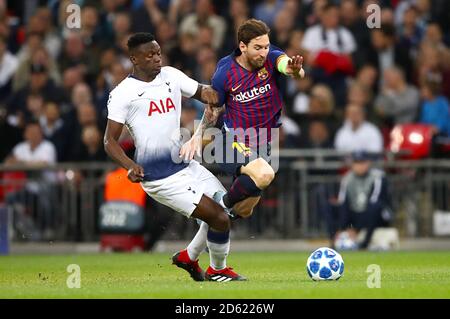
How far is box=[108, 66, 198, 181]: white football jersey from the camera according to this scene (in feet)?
40.5

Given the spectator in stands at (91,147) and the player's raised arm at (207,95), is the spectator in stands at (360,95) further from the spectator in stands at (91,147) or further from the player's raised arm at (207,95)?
the player's raised arm at (207,95)

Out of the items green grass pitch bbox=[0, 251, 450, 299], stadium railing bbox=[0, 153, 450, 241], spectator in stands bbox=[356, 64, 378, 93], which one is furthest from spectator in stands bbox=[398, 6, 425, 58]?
green grass pitch bbox=[0, 251, 450, 299]

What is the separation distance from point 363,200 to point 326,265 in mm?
7566

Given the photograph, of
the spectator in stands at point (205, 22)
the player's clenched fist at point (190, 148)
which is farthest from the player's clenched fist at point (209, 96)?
the spectator in stands at point (205, 22)

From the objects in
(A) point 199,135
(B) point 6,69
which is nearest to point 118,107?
(A) point 199,135

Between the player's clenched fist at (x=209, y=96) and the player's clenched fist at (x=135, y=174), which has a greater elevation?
the player's clenched fist at (x=209, y=96)

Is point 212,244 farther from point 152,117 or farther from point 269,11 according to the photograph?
point 269,11

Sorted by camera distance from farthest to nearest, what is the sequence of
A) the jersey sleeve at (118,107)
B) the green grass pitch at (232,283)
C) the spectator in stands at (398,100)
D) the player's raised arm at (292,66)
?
the spectator in stands at (398,100), the jersey sleeve at (118,107), the player's raised arm at (292,66), the green grass pitch at (232,283)

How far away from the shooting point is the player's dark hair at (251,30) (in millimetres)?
12727

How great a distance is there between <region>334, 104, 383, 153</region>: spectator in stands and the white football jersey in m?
8.37

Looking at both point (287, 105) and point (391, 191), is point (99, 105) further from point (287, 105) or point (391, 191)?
point (391, 191)

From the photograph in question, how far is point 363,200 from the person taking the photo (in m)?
19.7

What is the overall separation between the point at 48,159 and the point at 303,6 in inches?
217
